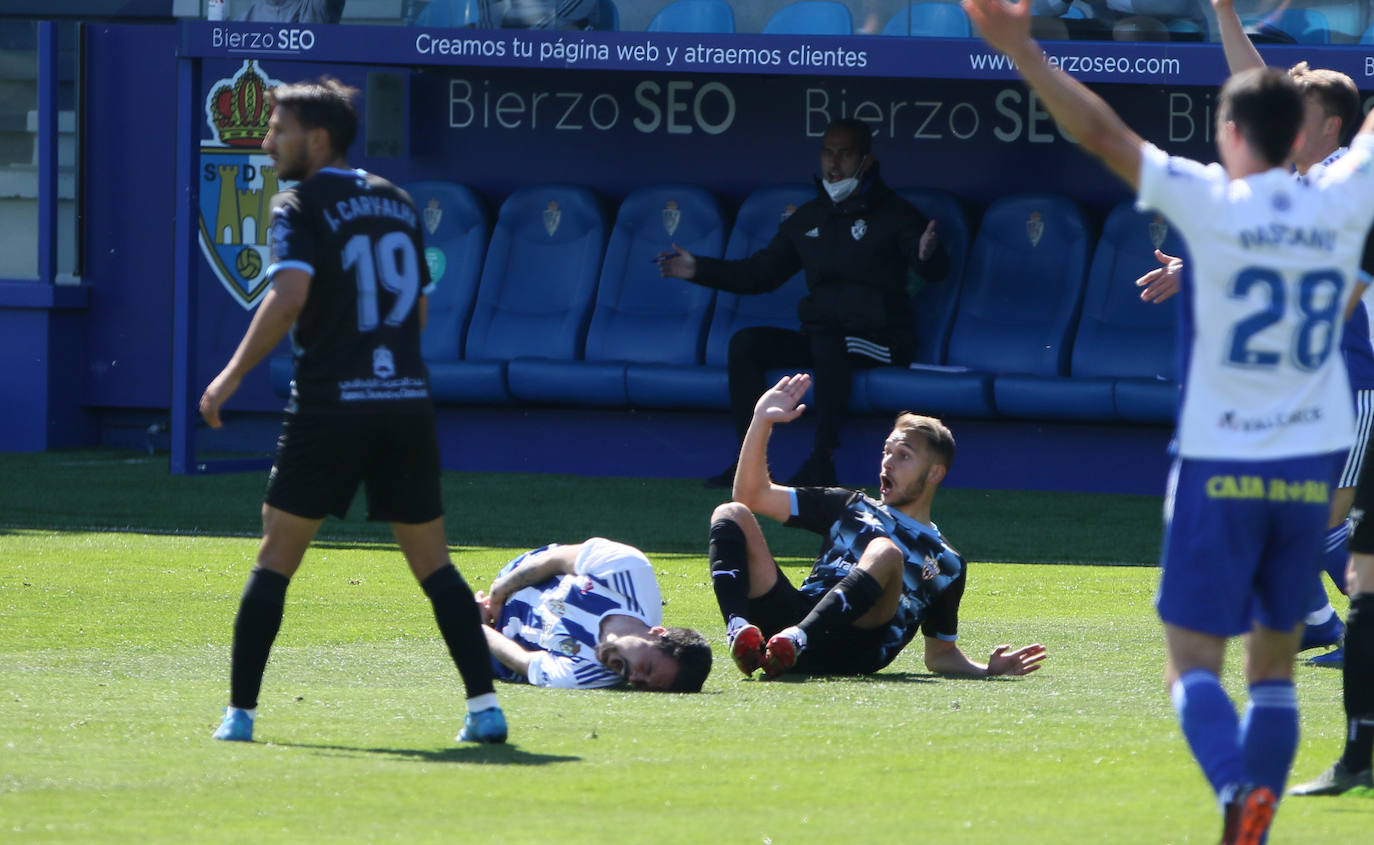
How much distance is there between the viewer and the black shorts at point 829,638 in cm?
614

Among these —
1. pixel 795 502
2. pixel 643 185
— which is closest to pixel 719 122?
pixel 643 185

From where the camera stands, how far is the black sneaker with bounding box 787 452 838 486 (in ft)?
38.0

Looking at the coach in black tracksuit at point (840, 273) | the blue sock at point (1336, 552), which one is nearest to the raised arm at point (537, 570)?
the blue sock at point (1336, 552)

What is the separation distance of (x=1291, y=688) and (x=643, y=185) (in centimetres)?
1052

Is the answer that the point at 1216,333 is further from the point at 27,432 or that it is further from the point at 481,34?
the point at 27,432

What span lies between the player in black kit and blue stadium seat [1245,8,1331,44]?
7.65 meters

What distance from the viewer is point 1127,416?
11.7m

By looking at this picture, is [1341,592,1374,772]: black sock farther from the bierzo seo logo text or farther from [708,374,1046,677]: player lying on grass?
the bierzo seo logo text

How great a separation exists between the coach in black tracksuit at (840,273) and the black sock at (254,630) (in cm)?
712

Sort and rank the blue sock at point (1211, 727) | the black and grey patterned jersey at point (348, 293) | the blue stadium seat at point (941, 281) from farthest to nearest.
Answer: the blue stadium seat at point (941, 281) < the black and grey patterned jersey at point (348, 293) < the blue sock at point (1211, 727)

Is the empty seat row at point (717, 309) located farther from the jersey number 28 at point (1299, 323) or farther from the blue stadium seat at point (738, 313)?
the jersey number 28 at point (1299, 323)

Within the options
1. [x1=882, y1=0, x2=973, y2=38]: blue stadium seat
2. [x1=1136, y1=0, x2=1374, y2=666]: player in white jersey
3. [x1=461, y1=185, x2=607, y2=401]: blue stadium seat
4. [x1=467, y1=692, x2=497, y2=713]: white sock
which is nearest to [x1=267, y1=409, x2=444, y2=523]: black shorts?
[x1=467, y1=692, x2=497, y2=713]: white sock

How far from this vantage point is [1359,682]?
14.3ft

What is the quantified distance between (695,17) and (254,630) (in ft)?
25.4
